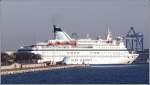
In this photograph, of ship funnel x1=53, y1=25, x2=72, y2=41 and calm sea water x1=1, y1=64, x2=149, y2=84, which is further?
ship funnel x1=53, y1=25, x2=72, y2=41

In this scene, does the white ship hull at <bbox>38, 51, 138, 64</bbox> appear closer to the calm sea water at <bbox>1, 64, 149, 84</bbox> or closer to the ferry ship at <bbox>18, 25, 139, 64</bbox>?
the ferry ship at <bbox>18, 25, 139, 64</bbox>

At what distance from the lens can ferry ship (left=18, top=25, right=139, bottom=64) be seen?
40.4 metres

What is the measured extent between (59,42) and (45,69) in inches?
463

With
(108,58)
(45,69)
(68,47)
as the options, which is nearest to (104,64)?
(108,58)

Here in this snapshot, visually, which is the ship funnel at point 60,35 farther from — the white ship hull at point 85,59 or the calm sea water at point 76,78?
the calm sea water at point 76,78

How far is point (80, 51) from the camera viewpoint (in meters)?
40.6

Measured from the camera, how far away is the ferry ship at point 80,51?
133ft

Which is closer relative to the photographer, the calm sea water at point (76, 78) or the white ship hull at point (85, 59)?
the calm sea water at point (76, 78)

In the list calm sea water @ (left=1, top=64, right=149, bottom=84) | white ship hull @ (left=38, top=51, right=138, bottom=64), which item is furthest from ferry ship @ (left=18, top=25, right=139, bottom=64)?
calm sea water @ (left=1, top=64, right=149, bottom=84)

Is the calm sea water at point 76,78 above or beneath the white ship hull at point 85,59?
beneath

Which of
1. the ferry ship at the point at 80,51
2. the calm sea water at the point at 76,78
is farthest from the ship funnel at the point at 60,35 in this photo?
the calm sea water at the point at 76,78

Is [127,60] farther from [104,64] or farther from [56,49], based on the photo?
[56,49]

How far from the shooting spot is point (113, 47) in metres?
41.7

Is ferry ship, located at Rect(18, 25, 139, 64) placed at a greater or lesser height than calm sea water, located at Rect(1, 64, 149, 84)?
greater
